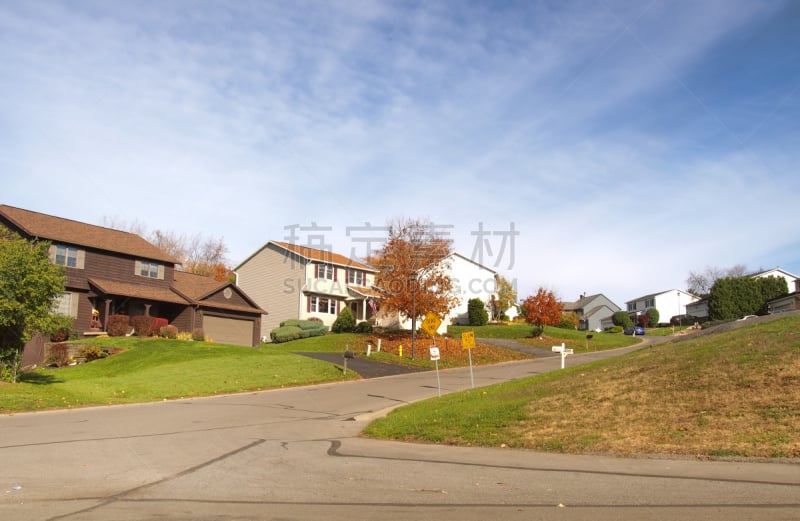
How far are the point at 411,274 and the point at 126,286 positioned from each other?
1772 cm

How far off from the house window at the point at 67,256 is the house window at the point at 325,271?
18.6 meters

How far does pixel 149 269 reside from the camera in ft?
A: 136

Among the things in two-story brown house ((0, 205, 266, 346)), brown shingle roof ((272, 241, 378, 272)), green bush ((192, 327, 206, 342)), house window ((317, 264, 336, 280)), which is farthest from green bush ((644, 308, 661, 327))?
green bush ((192, 327, 206, 342))

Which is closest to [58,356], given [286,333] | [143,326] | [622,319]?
[143,326]

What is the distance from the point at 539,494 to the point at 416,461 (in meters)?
3.10

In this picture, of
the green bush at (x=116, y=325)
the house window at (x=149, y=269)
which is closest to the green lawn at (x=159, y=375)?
the green bush at (x=116, y=325)

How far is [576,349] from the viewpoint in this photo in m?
→ 43.7

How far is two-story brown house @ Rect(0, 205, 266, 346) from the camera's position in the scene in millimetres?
36500

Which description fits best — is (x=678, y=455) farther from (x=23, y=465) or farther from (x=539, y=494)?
(x=23, y=465)

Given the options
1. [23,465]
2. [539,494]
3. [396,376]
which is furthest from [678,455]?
[396,376]

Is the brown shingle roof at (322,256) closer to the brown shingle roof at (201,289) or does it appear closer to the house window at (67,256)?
the brown shingle roof at (201,289)

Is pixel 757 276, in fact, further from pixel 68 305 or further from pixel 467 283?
pixel 68 305

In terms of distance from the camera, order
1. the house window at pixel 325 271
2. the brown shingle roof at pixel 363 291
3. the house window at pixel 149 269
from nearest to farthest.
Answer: the house window at pixel 149 269, the house window at pixel 325 271, the brown shingle roof at pixel 363 291

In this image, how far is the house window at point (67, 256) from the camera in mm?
36500
